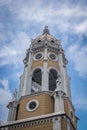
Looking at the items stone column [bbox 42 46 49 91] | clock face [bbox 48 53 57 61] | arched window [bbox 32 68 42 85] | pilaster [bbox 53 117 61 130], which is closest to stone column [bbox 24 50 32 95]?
arched window [bbox 32 68 42 85]

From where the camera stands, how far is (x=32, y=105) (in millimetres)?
28641

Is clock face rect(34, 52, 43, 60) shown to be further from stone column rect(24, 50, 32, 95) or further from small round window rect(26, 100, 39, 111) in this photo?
small round window rect(26, 100, 39, 111)

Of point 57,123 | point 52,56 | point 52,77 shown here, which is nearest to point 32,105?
point 57,123

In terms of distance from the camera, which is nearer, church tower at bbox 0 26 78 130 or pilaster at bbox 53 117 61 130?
pilaster at bbox 53 117 61 130

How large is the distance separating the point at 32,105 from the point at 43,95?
1650 millimetres

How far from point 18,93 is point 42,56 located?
6290mm

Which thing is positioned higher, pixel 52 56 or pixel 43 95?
pixel 52 56

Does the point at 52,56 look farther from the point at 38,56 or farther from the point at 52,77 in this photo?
the point at 52,77

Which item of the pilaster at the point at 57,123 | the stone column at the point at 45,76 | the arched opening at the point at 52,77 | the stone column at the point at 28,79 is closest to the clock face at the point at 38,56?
the stone column at the point at 28,79

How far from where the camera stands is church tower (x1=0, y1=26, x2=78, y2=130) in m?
25.9

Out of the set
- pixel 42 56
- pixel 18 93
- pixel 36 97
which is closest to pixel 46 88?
pixel 36 97

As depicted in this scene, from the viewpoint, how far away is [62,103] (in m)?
27.3

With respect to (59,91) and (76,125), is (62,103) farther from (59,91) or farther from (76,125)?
(76,125)

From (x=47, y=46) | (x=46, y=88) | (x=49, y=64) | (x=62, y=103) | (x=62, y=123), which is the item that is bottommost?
A: (x=62, y=123)
